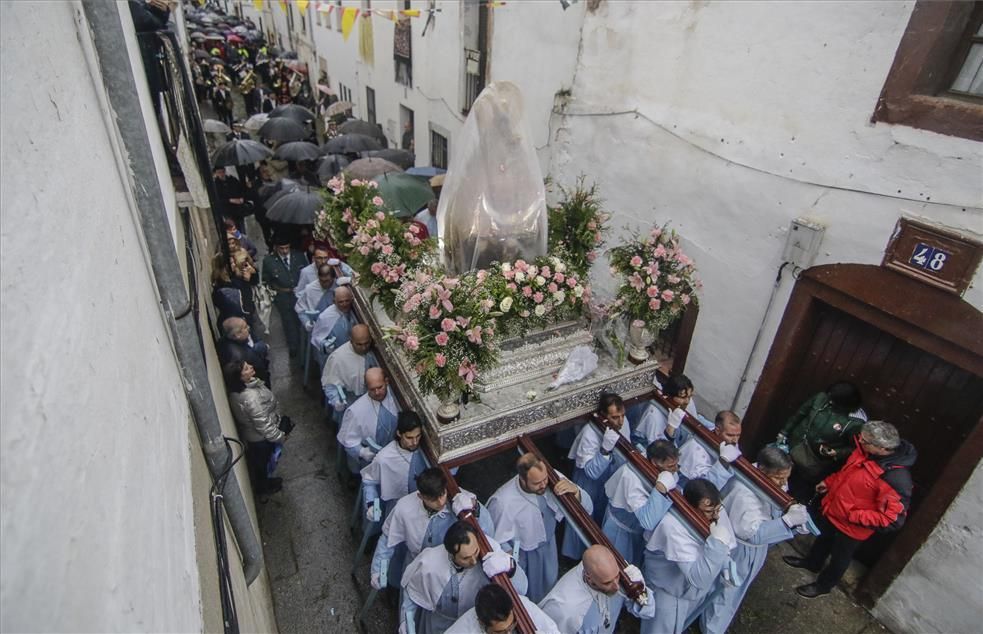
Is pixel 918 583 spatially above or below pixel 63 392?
below

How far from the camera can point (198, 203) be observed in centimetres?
515

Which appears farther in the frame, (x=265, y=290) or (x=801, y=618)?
(x=265, y=290)

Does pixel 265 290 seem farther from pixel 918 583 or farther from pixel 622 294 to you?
pixel 918 583

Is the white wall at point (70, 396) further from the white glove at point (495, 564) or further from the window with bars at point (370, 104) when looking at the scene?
the window with bars at point (370, 104)

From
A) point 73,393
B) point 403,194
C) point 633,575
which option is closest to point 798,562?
point 633,575

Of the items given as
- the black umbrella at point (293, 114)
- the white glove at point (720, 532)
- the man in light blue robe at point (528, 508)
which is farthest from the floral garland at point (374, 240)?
the black umbrella at point (293, 114)

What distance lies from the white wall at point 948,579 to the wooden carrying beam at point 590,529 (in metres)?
2.77

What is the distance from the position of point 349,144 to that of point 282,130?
216cm

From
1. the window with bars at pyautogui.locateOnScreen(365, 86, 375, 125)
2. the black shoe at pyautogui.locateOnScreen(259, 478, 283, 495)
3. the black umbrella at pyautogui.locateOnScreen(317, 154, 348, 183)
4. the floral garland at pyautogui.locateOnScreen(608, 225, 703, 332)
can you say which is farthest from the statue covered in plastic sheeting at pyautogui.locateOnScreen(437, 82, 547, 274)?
the window with bars at pyautogui.locateOnScreen(365, 86, 375, 125)

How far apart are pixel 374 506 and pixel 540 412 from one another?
174 centimetres

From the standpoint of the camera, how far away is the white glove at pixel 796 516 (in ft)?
13.3

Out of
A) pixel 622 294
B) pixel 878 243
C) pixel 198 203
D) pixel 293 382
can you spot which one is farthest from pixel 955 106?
pixel 293 382

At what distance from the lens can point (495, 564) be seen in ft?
11.9

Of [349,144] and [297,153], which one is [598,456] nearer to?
[297,153]
